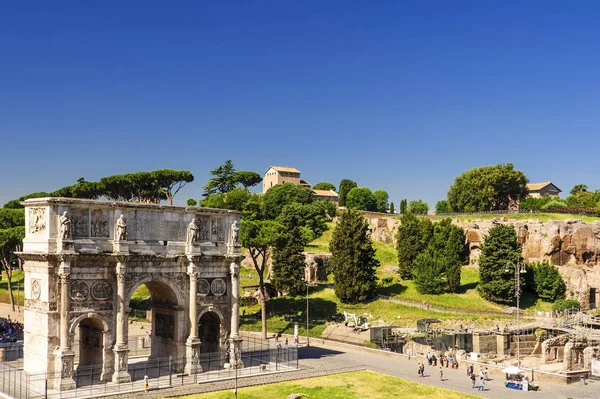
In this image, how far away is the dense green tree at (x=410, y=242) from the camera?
86.2 metres

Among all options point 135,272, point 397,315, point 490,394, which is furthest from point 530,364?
point 135,272

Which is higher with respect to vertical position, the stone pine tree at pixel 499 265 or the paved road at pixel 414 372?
the stone pine tree at pixel 499 265

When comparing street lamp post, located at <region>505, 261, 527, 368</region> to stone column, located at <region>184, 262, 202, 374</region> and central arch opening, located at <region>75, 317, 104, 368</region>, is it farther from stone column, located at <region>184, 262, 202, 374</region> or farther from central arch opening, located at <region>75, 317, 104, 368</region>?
central arch opening, located at <region>75, 317, 104, 368</region>

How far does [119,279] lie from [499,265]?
50.3 m

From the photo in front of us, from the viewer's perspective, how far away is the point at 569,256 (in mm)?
83938

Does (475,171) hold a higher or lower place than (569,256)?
higher

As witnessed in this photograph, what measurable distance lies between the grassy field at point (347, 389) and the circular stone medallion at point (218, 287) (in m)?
8.45

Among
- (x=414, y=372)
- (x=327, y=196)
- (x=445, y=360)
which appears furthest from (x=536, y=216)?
(x=327, y=196)

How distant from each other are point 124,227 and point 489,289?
162 ft

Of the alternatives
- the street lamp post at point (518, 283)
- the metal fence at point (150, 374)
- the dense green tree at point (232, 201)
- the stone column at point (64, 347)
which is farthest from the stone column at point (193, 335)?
the dense green tree at point (232, 201)

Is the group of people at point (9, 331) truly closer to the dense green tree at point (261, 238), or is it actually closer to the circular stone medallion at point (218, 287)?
the circular stone medallion at point (218, 287)

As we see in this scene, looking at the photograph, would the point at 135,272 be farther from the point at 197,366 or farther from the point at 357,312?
the point at 357,312

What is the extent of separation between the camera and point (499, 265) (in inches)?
2948

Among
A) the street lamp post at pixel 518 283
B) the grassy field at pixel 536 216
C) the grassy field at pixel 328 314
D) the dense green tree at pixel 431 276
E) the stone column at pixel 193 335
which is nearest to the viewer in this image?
the stone column at pixel 193 335
